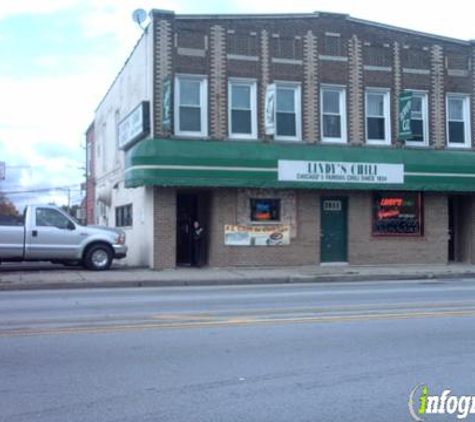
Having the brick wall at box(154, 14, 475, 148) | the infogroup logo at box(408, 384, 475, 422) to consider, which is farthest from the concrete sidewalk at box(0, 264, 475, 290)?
the infogroup logo at box(408, 384, 475, 422)

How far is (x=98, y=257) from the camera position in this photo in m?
20.5

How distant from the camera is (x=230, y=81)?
71.7ft

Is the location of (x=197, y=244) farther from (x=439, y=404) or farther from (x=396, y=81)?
(x=439, y=404)

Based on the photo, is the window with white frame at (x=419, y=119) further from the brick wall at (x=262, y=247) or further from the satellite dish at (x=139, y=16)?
the satellite dish at (x=139, y=16)

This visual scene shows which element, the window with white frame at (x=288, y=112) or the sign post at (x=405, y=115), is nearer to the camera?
the window with white frame at (x=288, y=112)

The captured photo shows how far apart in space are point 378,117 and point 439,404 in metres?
18.0

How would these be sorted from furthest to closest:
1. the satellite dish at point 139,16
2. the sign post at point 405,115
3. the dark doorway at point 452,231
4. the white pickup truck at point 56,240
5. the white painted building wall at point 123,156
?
the dark doorway at point 452,231
the sign post at point 405,115
the satellite dish at point 139,16
the white painted building wall at point 123,156
the white pickup truck at point 56,240

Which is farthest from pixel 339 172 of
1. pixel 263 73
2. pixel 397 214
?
pixel 263 73

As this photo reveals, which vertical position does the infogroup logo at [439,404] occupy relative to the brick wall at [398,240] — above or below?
below

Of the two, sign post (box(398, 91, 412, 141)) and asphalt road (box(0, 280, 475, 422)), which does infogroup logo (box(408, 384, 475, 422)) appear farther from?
sign post (box(398, 91, 412, 141))

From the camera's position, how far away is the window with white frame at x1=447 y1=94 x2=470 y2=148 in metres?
24.0

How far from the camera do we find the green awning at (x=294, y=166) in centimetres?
2012

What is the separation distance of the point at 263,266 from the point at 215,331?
12231 mm

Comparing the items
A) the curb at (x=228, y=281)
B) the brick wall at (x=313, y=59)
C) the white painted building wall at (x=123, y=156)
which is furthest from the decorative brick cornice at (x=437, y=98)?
the white painted building wall at (x=123, y=156)
